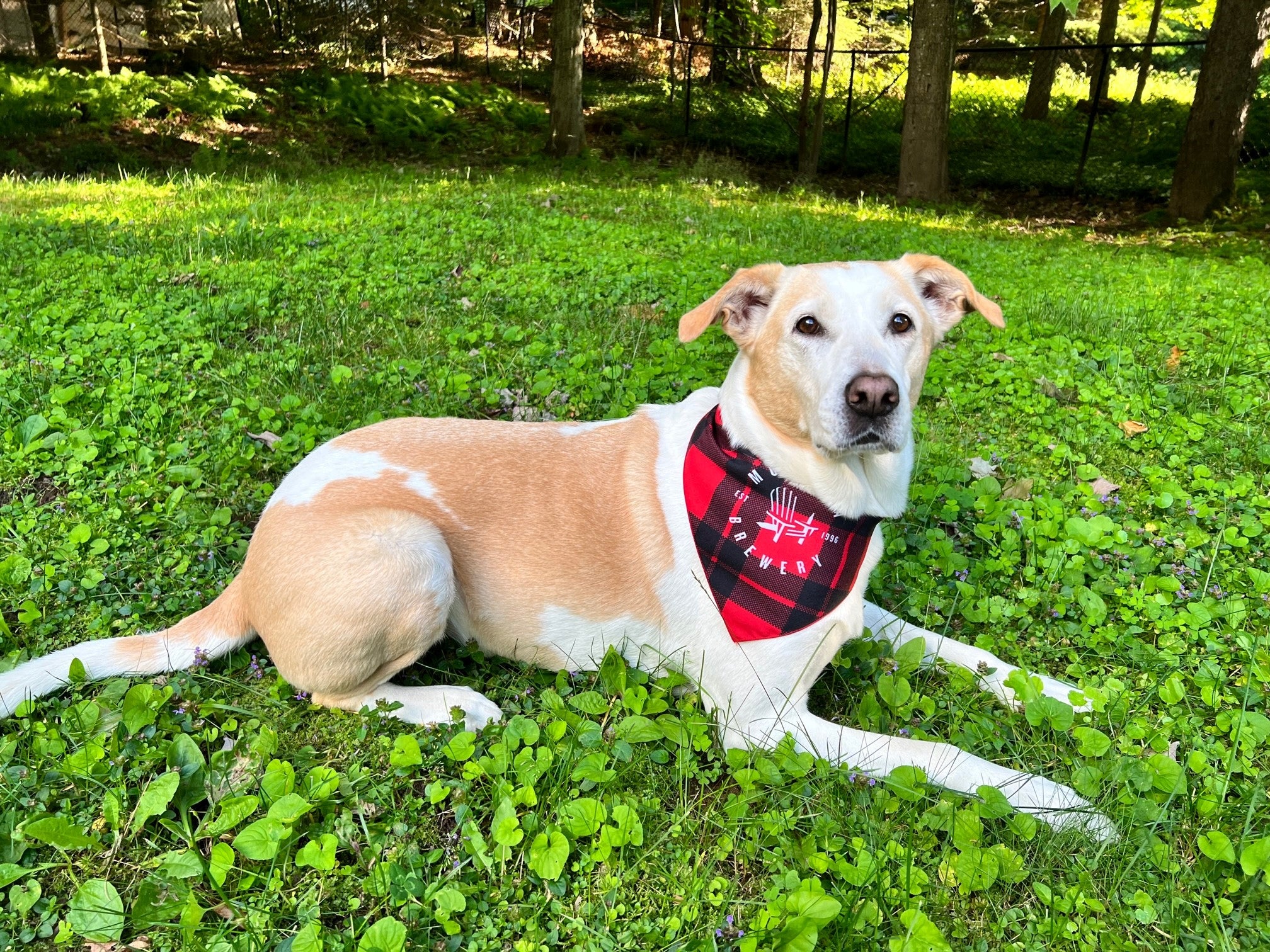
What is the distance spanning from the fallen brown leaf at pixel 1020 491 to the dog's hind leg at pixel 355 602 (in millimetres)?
3187

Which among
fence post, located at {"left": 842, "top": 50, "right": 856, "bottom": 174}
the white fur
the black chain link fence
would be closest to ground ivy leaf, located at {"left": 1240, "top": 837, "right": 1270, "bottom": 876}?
the white fur

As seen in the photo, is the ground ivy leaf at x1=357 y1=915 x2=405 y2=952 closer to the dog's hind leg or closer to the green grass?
the green grass

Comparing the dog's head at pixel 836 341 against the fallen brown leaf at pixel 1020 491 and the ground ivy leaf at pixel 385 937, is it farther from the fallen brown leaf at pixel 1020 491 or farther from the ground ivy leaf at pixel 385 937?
the ground ivy leaf at pixel 385 937

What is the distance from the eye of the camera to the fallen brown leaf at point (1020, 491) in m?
4.68

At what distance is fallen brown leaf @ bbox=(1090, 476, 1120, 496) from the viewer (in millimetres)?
4691

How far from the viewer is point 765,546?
10.3 feet

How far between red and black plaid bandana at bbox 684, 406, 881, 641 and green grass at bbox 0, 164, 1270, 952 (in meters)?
0.48

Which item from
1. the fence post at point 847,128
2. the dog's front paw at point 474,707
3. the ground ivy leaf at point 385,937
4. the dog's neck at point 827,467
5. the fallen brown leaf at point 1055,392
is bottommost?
the dog's front paw at point 474,707

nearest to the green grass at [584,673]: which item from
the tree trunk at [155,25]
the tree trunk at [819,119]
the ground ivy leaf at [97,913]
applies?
the ground ivy leaf at [97,913]

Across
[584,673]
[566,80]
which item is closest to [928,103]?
[566,80]

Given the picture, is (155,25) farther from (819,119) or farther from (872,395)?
(872,395)

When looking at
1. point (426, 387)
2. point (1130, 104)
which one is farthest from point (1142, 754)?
point (1130, 104)

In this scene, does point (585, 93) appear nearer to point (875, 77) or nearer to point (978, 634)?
point (875, 77)

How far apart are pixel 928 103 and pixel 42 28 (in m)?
18.6
